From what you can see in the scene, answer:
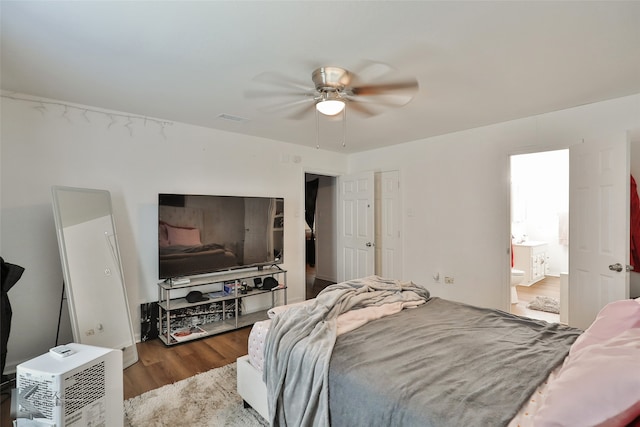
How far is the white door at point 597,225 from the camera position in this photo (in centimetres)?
253

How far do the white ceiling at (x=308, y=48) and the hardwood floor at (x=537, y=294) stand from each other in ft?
8.89

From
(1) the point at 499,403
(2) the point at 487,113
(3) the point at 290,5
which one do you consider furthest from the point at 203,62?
(2) the point at 487,113

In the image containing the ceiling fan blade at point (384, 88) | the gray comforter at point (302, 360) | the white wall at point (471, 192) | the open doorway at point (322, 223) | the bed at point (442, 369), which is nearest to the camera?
the bed at point (442, 369)

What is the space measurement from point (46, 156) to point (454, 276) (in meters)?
4.59

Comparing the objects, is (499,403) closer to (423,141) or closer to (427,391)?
(427,391)

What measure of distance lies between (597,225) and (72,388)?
4.00 meters

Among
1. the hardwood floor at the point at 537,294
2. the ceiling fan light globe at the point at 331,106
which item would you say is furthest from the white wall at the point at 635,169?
the ceiling fan light globe at the point at 331,106

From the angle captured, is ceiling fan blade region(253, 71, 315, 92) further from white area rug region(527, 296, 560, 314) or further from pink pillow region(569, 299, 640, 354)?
white area rug region(527, 296, 560, 314)

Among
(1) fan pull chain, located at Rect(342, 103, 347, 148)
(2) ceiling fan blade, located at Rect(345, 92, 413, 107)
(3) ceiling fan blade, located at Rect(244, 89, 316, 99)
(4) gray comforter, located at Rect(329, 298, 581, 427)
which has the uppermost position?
(1) fan pull chain, located at Rect(342, 103, 347, 148)

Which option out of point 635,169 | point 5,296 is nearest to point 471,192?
point 635,169

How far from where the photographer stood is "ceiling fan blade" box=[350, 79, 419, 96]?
1948 millimetres

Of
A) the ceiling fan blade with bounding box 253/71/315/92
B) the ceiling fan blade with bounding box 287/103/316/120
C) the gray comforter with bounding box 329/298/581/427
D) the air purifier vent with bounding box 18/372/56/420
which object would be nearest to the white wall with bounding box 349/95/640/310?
the gray comforter with bounding box 329/298/581/427

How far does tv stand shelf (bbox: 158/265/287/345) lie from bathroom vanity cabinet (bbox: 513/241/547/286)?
4.40 m

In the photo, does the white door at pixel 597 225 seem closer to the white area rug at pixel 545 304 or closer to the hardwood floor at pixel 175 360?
the white area rug at pixel 545 304
